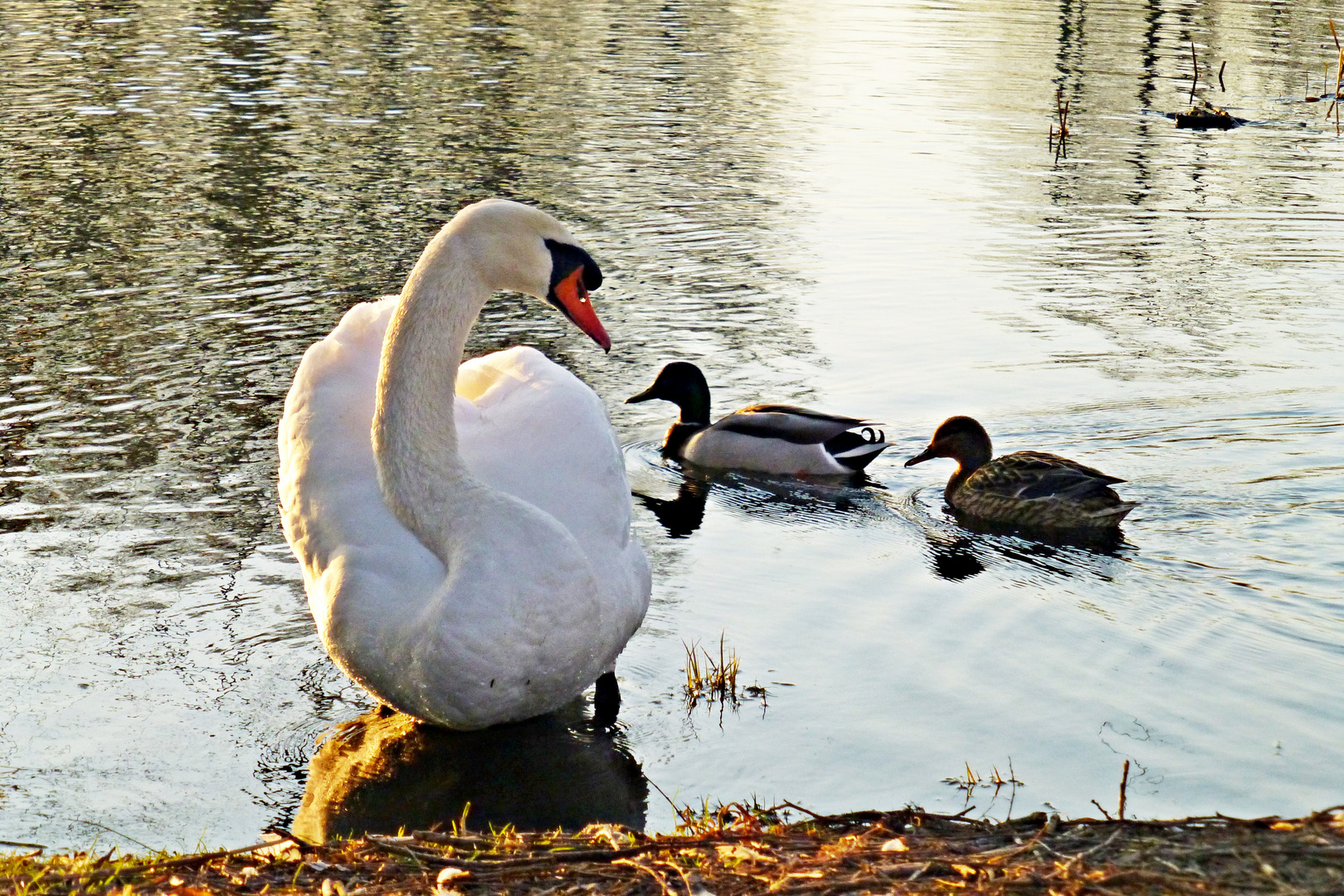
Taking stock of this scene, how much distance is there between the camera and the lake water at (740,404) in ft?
19.9

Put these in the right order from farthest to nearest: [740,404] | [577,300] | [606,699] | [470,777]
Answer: [740,404]
[606,699]
[470,777]
[577,300]

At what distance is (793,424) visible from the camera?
32.6 feet

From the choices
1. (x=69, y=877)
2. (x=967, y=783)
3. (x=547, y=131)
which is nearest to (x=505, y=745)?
(x=967, y=783)

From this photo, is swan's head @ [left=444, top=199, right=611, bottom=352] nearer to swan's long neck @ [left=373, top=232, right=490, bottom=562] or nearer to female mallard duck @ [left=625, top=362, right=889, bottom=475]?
swan's long neck @ [left=373, top=232, right=490, bottom=562]

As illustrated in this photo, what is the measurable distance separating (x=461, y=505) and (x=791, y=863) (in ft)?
7.46

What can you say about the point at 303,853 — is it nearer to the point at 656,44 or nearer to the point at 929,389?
the point at 929,389

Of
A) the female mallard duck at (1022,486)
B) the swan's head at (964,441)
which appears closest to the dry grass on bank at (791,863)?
the female mallard duck at (1022,486)

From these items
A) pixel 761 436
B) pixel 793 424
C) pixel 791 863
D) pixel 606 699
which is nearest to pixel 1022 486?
pixel 793 424

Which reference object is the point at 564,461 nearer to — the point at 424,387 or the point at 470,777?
the point at 424,387

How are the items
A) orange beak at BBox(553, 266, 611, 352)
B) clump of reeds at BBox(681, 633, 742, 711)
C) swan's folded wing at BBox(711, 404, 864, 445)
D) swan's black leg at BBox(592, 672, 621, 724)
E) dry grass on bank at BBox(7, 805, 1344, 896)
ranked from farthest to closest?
1. swan's folded wing at BBox(711, 404, 864, 445)
2. clump of reeds at BBox(681, 633, 742, 711)
3. swan's black leg at BBox(592, 672, 621, 724)
4. orange beak at BBox(553, 266, 611, 352)
5. dry grass on bank at BBox(7, 805, 1344, 896)

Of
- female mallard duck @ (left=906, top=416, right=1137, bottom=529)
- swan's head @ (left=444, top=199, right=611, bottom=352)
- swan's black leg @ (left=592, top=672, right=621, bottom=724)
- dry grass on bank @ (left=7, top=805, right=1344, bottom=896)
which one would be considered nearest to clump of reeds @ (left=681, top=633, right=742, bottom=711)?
swan's black leg @ (left=592, top=672, right=621, bottom=724)

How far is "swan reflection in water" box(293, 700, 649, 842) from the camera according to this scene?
566 cm

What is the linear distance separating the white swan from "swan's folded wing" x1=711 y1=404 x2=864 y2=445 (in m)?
3.35

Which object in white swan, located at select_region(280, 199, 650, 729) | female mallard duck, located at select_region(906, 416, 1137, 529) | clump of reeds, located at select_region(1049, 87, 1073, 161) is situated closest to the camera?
white swan, located at select_region(280, 199, 650, 729)
